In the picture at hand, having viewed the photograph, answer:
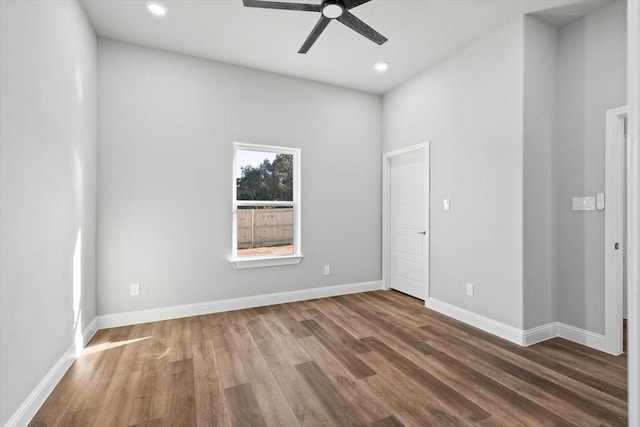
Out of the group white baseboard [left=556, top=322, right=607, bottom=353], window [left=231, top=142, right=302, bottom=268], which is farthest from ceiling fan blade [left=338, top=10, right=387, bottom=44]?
white baseboard [left=556, top=322, right=607, bottom=353]

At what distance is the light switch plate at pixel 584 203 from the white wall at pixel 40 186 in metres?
4.22

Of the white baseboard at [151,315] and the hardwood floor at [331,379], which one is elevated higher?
the white baseboard at [151,315]

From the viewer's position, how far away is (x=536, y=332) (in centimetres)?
286

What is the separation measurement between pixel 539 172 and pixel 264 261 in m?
3.12

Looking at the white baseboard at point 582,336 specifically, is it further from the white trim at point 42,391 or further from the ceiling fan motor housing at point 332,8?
the white trim at point 42,391

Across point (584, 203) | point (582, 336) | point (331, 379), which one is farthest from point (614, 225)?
point (331, 379)

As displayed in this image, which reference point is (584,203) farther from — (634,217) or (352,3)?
(634,217)

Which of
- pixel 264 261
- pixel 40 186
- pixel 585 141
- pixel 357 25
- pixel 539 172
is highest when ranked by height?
pixel 357 25

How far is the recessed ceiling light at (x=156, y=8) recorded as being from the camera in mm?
2692

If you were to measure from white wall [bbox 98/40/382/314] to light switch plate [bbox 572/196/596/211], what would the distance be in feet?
8.16

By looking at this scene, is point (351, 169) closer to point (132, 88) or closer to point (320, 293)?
point (320, 293)

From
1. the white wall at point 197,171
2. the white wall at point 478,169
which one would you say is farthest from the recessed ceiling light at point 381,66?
the white wall at point 197,171

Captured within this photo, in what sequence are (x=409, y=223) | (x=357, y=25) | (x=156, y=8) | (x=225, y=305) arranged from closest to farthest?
(x=357, y=25) → (x=156, y=8) → (x=225, y=305) → (x=409, y=223)

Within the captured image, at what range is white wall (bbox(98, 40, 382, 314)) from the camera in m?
3.23
